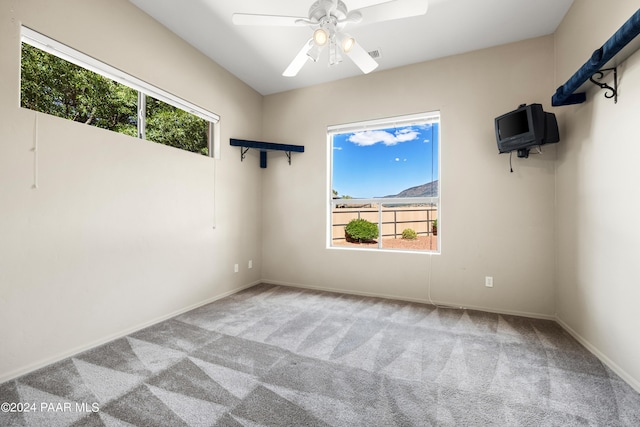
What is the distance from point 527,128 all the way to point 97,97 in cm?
412

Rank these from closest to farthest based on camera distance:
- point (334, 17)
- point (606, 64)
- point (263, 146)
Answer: point (606, 64) → point (334, 17) → point (263, 146)

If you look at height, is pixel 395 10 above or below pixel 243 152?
above

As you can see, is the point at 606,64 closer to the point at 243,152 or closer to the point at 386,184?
the point at 386,184

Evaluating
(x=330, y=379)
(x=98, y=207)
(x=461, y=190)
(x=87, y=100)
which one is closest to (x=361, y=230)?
(x=461, y=190)

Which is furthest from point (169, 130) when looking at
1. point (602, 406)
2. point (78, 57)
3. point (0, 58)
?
point (602, 406)

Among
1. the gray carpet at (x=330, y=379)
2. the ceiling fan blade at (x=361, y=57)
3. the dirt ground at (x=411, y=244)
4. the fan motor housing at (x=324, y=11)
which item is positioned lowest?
the gray carpet at (x=330, y=379)

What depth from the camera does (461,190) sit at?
3408 millimetres

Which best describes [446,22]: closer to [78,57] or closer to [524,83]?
[524,83]

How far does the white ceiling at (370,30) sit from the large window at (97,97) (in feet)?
2.59

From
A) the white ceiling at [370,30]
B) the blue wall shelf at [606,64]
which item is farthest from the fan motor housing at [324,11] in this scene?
the blue wall shelf at [606,64]

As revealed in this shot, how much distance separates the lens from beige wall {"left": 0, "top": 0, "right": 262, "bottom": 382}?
193 centimetres

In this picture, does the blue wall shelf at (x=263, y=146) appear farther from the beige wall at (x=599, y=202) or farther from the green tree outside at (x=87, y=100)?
the beige wall at (x=599, y=202)

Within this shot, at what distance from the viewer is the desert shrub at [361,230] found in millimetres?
4066

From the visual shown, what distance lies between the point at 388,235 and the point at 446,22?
260 cm
